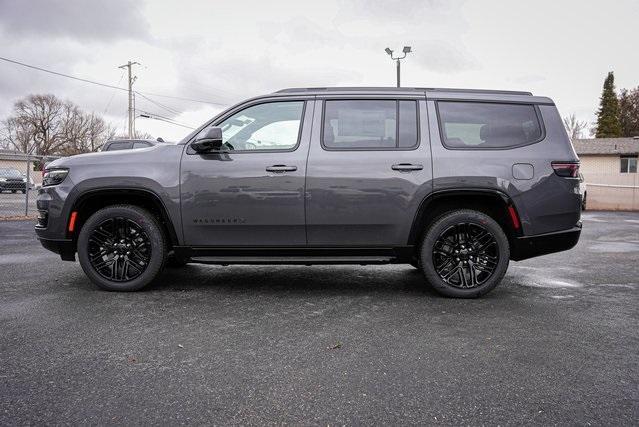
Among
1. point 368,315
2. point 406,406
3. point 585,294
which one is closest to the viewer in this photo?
point 406,406

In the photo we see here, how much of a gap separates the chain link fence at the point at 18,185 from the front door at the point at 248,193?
645cm

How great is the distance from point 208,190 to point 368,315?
1.87m

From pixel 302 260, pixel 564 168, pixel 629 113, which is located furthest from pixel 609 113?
pixel 302 260

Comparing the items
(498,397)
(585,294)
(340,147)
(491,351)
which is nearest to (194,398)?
(498,397)

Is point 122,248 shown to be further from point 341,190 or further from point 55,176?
point 341,190

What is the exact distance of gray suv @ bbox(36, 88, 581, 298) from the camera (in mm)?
4238

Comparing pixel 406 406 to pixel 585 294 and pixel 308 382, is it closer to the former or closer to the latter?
pixel 308 382

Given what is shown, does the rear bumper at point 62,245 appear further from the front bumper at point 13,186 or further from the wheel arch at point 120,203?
the front bumper at point 13,186

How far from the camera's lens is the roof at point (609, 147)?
34469 millimetres

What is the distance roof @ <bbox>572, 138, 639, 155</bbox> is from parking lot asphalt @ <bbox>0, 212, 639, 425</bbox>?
115 feet

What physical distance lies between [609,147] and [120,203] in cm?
3996

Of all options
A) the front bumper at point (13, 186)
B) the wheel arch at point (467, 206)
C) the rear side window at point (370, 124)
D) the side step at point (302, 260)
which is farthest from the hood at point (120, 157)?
the front bumper at point (13, 186)

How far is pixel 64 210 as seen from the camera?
439 centimetres

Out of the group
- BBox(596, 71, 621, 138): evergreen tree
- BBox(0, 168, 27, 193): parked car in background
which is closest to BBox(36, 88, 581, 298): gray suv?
BBox(0, 168, 27, 193): parked car in background
